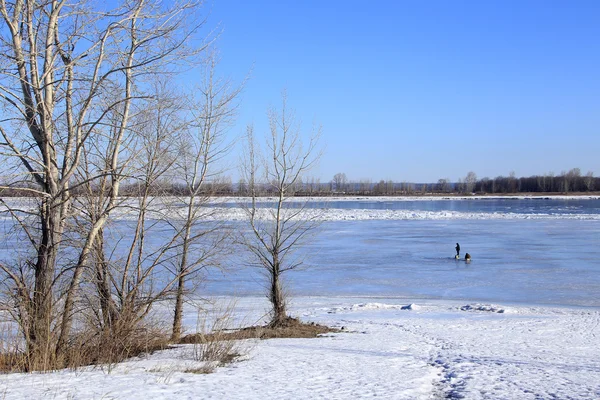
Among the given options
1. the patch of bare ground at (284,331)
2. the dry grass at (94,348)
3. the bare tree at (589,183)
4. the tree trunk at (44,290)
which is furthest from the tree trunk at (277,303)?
the bare tree at (589,183)

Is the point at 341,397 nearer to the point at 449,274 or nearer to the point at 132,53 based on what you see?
the point at 132,53

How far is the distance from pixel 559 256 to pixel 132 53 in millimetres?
23081

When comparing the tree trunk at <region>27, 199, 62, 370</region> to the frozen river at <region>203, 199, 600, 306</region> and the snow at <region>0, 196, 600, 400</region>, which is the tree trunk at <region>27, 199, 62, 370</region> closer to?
the snow at <region>0, 196, 600, 400</region>

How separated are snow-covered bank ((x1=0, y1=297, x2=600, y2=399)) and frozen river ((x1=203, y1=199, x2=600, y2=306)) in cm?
437

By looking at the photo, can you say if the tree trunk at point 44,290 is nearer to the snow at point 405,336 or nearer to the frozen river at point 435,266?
the snow at point 405,336

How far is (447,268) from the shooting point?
23.8 metres

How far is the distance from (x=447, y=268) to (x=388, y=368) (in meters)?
15.8

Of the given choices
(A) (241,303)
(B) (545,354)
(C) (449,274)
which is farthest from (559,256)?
(B) (545,354)

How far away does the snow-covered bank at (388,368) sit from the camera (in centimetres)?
682

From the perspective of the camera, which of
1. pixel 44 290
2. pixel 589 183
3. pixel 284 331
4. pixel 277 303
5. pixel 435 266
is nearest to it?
pixel 44 290

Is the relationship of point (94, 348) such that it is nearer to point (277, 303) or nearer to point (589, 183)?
point (277, 303)

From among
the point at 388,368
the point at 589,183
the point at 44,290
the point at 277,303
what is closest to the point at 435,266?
the point at 277,303

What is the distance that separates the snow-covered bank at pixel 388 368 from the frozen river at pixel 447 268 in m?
4.37

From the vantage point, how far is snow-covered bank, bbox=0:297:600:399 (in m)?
6.82
